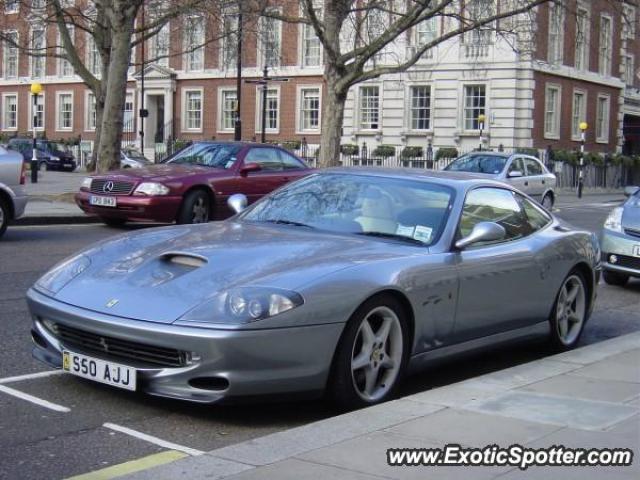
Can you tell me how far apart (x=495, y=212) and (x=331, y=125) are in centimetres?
1911

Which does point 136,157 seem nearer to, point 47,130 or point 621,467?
point 47,130

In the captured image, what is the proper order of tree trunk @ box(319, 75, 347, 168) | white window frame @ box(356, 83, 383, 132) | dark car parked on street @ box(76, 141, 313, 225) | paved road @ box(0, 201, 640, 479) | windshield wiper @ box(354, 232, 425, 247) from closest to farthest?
paved road @ box(0, 201, 640, 479), windshield wiper @ box(354, 232, 425, 247), dark car parked on street @ box(76, 141, 313, 225), tree trunk @ box(319, 75, 347, 168), white window frame @ box(356, 83, 383, 132)

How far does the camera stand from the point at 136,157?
141ft

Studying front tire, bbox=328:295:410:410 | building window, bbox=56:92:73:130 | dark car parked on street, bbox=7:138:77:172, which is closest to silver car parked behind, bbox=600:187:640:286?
front tire, bbox=328:295:410:410

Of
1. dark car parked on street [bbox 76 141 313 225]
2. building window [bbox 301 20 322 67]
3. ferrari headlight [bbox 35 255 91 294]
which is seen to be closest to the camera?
ferrari headlight [bbox 35 255 91 294]

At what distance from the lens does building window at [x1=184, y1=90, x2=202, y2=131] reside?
173 ft

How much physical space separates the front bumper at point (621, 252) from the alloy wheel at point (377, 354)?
5945mm

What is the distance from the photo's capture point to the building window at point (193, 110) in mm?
52875

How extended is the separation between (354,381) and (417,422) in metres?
0.62

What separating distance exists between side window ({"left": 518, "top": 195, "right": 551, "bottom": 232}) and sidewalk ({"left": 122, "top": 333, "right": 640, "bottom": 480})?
1390 mm

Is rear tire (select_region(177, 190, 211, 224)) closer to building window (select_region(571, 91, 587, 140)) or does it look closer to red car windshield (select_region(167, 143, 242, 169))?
red car windshield (select_region(167, 143, 242, 169))

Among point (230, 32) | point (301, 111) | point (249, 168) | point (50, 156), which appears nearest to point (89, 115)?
point (50, 156)

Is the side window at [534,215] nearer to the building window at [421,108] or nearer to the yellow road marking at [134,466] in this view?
the yellow road marking at [134,466]

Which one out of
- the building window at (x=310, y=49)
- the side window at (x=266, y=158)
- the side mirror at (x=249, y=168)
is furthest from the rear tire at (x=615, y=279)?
the building window at (x=310, y=49)
